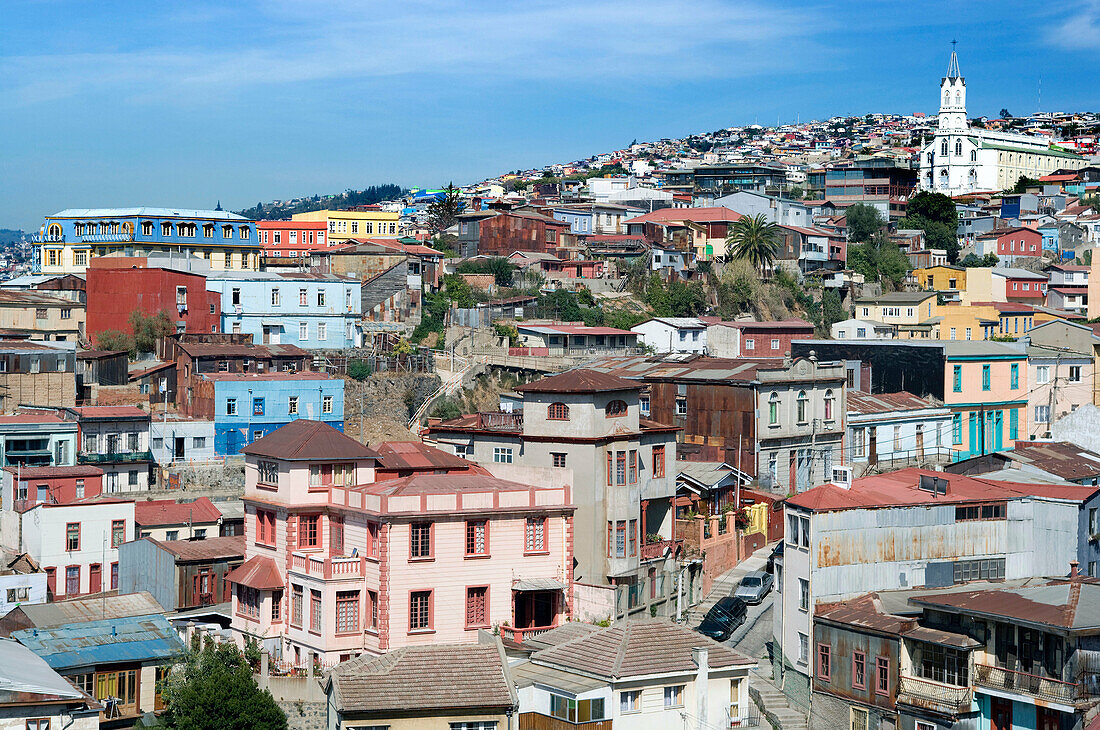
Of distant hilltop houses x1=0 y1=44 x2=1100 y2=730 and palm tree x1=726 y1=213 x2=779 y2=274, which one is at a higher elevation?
palm tree x1=726 y1=213 x2=779 y2=274

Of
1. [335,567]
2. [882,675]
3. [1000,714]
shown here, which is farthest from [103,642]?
[1000,714]

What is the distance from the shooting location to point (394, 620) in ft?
109

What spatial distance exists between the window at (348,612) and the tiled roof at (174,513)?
12765 millimetres

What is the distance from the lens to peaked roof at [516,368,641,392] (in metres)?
38.4

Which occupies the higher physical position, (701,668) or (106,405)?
(106,405)

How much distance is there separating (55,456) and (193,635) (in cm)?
1555

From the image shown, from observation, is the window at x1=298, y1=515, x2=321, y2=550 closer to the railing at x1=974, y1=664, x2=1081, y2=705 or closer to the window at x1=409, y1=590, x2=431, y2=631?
the window at x1=409, y1=590, x2=431, y2=631

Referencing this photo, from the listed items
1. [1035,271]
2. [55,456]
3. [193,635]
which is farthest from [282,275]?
[1035,271]

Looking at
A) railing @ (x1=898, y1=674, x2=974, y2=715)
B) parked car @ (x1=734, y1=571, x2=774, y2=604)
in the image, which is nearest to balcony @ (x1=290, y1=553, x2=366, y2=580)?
parked car @ (x1=734, y1=571, x2=774, y2=604)

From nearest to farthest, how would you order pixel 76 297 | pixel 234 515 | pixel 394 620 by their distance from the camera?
pixel 394 620, pixel 234 515, pixel 76 297

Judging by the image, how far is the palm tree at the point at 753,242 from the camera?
8112 centimetres

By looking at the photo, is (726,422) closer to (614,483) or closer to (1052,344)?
(614,483)

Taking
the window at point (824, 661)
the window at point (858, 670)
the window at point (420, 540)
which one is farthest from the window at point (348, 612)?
the window at point (858, 670)

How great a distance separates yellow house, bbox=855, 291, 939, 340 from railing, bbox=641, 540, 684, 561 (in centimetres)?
3423
